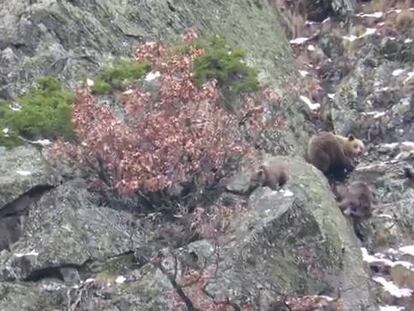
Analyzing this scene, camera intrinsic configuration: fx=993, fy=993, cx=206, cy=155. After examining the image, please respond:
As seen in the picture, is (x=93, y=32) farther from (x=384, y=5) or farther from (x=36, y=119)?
(x=384, y=5)

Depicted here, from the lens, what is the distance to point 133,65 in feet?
43.7

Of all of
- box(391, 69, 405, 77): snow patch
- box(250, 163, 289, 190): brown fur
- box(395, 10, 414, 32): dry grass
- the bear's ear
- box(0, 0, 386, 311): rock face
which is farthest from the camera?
box(395, 10, 414, 32): dry grass

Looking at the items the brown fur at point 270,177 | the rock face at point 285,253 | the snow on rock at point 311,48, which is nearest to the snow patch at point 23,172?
the rock face at point 285,253

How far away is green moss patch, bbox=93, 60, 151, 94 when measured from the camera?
13.0m

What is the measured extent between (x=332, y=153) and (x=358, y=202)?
1629 millimetres

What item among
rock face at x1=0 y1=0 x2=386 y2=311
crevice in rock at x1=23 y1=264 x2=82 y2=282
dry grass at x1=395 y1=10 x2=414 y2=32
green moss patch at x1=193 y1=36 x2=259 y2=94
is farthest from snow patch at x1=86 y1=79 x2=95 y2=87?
dry grass at x1=395 y1=10 x2=414 y2=32

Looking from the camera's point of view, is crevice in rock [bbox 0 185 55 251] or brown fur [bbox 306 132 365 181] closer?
crevice in rock [bbox 0 185 55 251]

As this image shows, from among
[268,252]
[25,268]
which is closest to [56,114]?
[25,268]

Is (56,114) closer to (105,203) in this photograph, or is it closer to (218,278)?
(105,203)

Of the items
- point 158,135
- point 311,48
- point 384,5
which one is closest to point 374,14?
point 384,5

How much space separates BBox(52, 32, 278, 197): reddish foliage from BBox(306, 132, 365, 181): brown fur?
3051 mm

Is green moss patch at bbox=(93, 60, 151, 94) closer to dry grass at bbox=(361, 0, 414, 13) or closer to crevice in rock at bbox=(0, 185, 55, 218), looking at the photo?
crevice in rock at bbox=(0, 185, 55, 218)

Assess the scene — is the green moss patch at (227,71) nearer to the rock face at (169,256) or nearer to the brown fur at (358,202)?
the brown fur at (358,202)

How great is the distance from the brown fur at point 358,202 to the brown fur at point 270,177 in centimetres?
101
